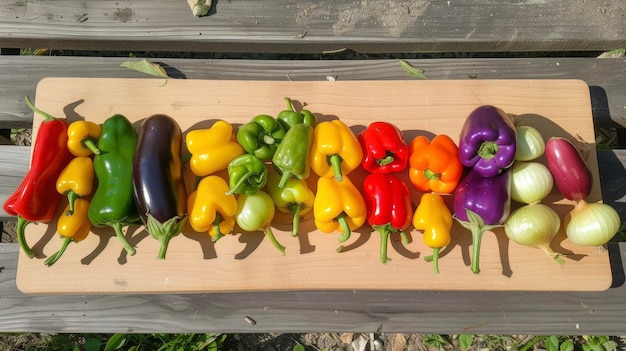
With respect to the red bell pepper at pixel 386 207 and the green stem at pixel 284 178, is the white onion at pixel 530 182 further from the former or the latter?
the green stem at pixel 284 178

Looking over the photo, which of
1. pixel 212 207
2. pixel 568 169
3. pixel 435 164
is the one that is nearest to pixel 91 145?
pixel 212 207

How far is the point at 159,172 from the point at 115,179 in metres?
0.18

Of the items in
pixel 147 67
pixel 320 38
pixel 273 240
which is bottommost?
pixel 273 240

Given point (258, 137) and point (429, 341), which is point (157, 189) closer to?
point (258, 137)

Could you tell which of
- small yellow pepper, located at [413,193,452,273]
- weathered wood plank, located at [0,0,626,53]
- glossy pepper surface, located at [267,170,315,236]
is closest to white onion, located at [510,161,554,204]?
small yellow pepper, located at [413,193,452,273]

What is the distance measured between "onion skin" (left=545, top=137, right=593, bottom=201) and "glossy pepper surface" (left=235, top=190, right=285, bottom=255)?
3.34ft

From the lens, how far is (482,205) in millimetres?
1770

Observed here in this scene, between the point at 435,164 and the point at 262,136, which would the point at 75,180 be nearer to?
the point at 262,136

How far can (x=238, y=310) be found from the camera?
1.93 m

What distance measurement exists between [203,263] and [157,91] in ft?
2.31

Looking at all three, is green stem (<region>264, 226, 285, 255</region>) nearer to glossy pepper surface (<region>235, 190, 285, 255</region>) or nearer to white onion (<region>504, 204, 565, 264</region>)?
glossy pepper surface (<region>235, 190, 285, 255</region>)

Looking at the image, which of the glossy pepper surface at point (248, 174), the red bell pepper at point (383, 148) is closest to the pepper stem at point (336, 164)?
the red bell pepper at point (383, 148)

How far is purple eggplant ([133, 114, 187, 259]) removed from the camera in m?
1.76

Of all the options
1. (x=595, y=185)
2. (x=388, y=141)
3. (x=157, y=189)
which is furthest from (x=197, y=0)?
(x=595, y=185)
